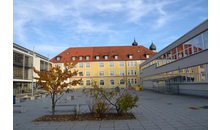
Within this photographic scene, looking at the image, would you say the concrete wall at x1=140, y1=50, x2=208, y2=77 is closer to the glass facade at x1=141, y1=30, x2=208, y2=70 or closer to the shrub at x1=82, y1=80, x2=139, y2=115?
the glass facade at x1=141, y1=30, x2=208, y2=70

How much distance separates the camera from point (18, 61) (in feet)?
122

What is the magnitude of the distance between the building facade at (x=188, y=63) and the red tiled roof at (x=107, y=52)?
28124mm

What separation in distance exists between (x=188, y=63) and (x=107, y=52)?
1617 inches

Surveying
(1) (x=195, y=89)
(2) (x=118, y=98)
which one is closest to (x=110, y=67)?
(1) (x=195, y=89)

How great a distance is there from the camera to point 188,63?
2106 centimetres

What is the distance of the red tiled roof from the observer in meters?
57.7

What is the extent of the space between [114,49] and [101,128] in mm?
55676

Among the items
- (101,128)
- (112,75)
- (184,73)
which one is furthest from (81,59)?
(101,128)

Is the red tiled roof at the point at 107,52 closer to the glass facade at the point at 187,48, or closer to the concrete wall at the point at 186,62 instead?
the concrete wall at the point at 186,62

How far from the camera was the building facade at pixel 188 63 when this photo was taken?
18.3m

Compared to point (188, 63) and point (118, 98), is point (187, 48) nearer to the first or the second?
point (188, 63)

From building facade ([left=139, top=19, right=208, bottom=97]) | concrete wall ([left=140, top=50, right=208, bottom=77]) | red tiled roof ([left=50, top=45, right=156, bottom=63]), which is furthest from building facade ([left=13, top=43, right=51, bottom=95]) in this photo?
building facade ([left=139, top=19, right=208, bottom=97])

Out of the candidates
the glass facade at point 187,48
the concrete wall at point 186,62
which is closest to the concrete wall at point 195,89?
the concrete wall at point 186,62

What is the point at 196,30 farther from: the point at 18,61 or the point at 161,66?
the point at 18,61
